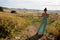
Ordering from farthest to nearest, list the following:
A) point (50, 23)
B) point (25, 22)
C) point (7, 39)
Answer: point (50, 23), point (25, 22), point (7, 39)

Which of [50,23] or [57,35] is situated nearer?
[57,35]

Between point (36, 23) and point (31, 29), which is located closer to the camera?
point (31, 29)

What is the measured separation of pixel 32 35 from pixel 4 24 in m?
2.37

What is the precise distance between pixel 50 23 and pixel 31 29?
360cm

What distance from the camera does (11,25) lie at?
59.3 ft

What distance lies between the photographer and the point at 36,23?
2136 centimetres

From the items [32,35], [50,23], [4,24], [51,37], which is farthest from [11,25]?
[50,23]

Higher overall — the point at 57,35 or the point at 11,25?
the point at 11,25

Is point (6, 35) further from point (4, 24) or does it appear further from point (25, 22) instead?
point (25, 22)

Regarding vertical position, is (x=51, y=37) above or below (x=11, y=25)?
below

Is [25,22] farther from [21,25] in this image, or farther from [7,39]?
[7,39]

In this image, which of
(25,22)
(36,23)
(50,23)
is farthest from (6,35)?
(50,23)

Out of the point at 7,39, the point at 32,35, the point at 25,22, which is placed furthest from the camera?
the point at 25,22

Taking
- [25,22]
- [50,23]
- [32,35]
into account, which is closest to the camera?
[32,35]
